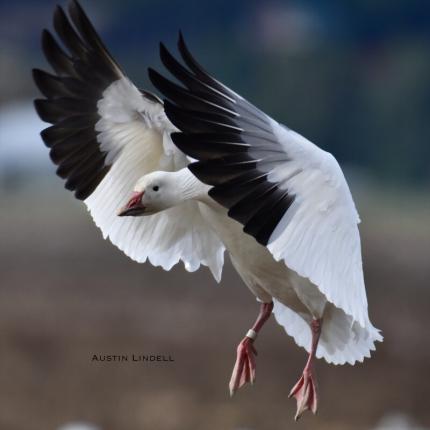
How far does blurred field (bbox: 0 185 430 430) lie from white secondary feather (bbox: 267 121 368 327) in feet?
17.3

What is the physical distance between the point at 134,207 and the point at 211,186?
1.36 ft

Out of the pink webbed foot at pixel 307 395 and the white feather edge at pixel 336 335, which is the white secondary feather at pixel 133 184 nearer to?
the white feather edge at pixel 336 335

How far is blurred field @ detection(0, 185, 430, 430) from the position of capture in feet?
37.2

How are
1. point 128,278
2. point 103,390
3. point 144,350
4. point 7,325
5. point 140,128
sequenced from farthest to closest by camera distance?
point 128,278 < point 7,325 < point 144,350 < point 103,390 < point 140,128

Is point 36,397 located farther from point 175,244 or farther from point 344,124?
point 344,124

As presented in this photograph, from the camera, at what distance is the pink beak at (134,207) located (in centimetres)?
626

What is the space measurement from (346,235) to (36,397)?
6259 mm

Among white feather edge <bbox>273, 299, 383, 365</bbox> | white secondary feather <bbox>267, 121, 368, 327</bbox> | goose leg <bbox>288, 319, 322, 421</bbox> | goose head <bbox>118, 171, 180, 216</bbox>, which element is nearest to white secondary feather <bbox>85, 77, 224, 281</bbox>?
goose head <bbox>118, 171, 180, 216</bbox>

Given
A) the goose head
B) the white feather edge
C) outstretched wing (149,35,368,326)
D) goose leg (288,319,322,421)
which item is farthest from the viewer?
the white feather edge

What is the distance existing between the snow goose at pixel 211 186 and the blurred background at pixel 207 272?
2.32m

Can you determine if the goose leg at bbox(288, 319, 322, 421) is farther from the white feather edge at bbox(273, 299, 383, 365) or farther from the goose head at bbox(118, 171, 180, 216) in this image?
the goose head at bbox(118, 171, 180, 216)

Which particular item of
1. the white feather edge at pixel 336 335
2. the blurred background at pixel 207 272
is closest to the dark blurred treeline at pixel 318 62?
the blurred background at pixel 207 272

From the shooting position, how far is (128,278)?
603 inches

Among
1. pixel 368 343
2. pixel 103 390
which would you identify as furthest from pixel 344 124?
pixel 368 343
